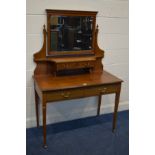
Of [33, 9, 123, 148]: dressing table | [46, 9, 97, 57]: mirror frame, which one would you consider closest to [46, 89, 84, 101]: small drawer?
[33, 9, 123, 148]: dressing table

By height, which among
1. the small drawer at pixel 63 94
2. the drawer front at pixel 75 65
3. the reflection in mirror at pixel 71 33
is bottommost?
the small drawer at pixel 63 94

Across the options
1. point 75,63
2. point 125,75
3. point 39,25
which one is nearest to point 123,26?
point 125,75

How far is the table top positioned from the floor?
0.68 m

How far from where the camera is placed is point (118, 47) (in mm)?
2934

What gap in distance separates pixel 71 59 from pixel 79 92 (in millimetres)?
459

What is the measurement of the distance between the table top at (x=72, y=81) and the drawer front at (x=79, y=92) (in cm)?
5

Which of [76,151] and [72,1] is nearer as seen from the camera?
[76,151]

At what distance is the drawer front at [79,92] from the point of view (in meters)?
2.11

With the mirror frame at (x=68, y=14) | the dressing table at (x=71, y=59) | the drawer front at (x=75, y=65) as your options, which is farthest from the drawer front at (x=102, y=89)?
the mirror frame at (x=68, y=14)

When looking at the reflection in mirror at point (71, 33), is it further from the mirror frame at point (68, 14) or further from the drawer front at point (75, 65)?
the drawer front at point (75, 65)
